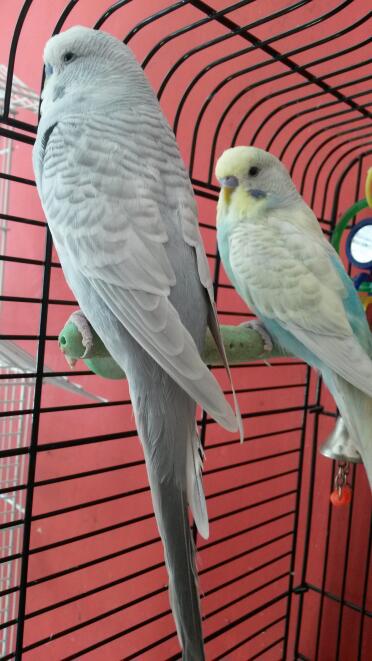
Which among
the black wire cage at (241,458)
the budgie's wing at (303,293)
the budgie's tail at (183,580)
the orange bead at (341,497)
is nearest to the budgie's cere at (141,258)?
the budgie's tail at (183,580)

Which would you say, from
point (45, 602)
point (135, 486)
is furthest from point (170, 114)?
point (45, 602)

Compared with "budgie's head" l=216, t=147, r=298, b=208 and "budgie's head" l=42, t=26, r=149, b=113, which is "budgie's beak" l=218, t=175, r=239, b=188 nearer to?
"budgie's head" l=216, t=147, r=298, b=208

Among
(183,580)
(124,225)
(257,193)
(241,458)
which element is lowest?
(241,458)

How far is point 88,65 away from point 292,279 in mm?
372

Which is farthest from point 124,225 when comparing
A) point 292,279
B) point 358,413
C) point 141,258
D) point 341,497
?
point 341,497

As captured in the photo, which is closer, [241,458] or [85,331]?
[85,331]

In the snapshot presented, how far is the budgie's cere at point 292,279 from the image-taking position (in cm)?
68

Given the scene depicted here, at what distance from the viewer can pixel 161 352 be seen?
0.41 m

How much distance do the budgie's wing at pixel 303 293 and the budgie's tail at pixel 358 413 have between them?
40mm

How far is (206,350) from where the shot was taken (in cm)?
58

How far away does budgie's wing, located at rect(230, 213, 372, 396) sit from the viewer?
67cm

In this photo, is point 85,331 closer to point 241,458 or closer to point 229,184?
point 229,184

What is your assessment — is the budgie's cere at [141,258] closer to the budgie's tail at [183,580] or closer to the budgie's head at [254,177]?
the budgie's tail at [183,580]

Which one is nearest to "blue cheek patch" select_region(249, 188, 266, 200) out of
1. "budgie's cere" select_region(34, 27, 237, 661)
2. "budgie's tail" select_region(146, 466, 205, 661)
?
"budgie's cere" select_region(34, 27, 237, 661)
